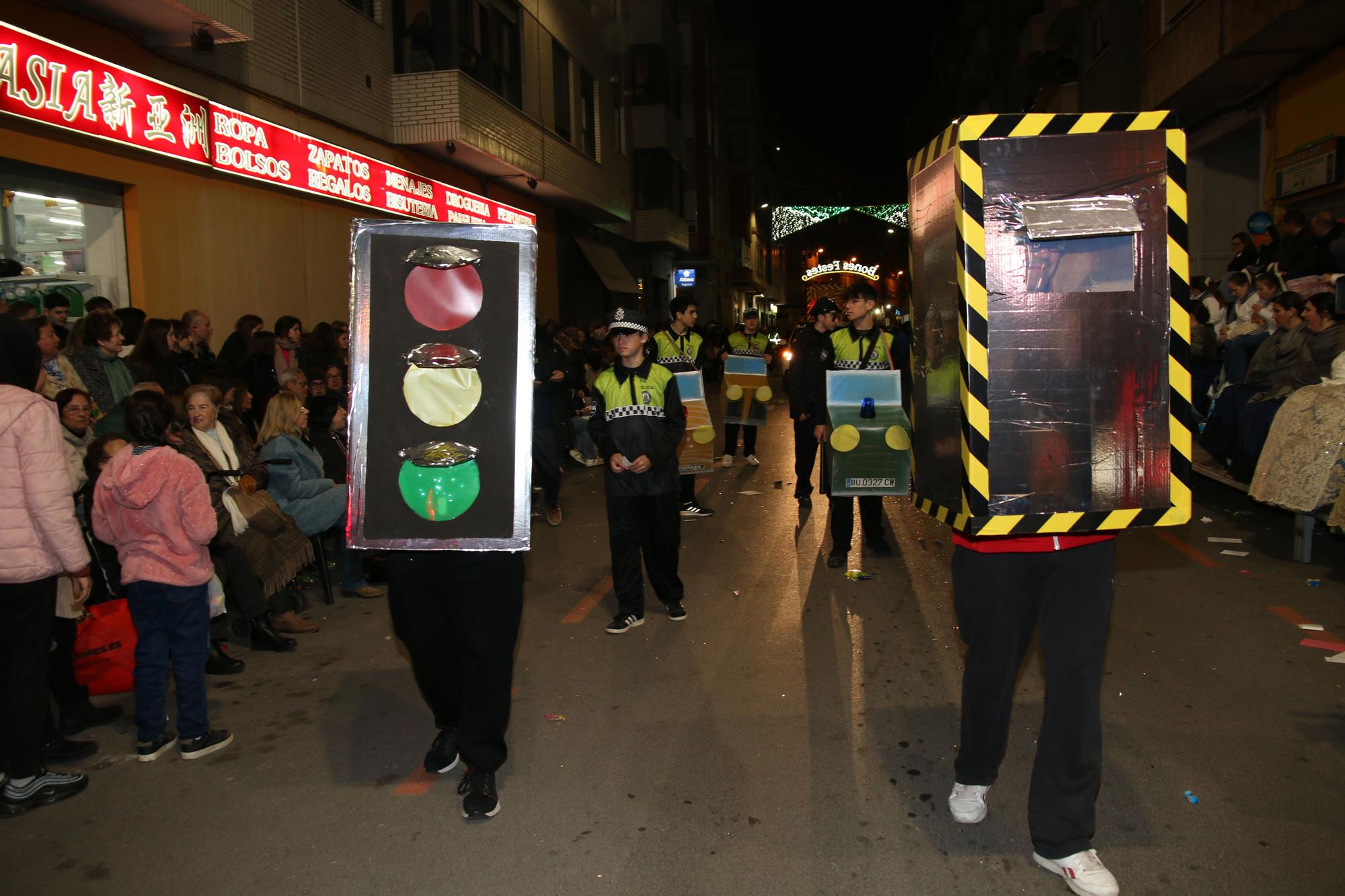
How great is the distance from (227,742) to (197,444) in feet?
7.23

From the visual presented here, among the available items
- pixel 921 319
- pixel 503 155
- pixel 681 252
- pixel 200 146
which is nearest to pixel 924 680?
pixel 921 319

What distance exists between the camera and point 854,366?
821 cm

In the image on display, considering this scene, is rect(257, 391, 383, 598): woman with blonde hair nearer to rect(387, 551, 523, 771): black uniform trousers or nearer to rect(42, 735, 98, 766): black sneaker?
rect(42, 735, 98, 766): black sneaker

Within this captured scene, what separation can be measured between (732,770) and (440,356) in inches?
86.2

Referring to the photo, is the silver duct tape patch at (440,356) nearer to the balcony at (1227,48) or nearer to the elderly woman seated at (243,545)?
the elderly woman seated at (243,545)

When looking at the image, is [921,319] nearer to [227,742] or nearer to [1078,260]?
[1078,260]

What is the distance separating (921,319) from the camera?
3732 mm

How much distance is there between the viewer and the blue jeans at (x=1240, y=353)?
1112 centimetres

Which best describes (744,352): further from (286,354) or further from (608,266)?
(608,266)

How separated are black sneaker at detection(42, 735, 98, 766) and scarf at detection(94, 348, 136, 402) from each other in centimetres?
379

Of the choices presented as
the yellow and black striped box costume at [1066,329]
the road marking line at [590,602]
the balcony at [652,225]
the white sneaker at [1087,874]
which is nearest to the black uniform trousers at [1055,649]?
the white sneaker at [1087,874]

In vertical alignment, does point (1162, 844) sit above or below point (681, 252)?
A: below

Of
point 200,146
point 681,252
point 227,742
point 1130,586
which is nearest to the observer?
point 227,742

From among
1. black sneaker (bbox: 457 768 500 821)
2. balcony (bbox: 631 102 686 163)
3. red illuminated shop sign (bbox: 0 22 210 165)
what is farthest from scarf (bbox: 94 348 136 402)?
balcony (bbox: 631 102 686 163)
